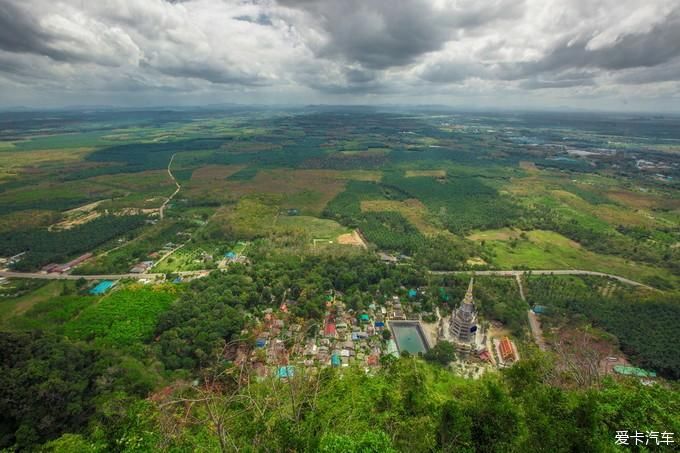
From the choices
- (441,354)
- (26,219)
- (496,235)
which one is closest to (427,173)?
(496,235)

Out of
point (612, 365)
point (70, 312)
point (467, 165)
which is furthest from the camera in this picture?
point (467, 165)

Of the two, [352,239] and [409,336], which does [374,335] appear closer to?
[409,336]

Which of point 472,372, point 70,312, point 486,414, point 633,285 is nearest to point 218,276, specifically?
point 70,312

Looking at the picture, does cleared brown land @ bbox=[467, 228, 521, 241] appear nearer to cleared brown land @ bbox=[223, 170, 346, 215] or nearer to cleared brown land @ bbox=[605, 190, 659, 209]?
cleared brown land @ bbox=[223, 170, 346, 215]

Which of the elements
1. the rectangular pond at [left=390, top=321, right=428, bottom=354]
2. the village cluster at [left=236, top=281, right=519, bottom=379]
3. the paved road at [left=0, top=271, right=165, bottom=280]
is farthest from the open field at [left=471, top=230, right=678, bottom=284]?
the paved road at [left=0, top=271, right=165, bottom=280]

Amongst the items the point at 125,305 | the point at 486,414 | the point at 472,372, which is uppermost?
the point at 486,414

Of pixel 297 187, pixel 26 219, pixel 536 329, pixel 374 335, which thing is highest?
pixel 26 219

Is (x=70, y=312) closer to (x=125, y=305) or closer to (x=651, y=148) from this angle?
(x=125, y=305)
